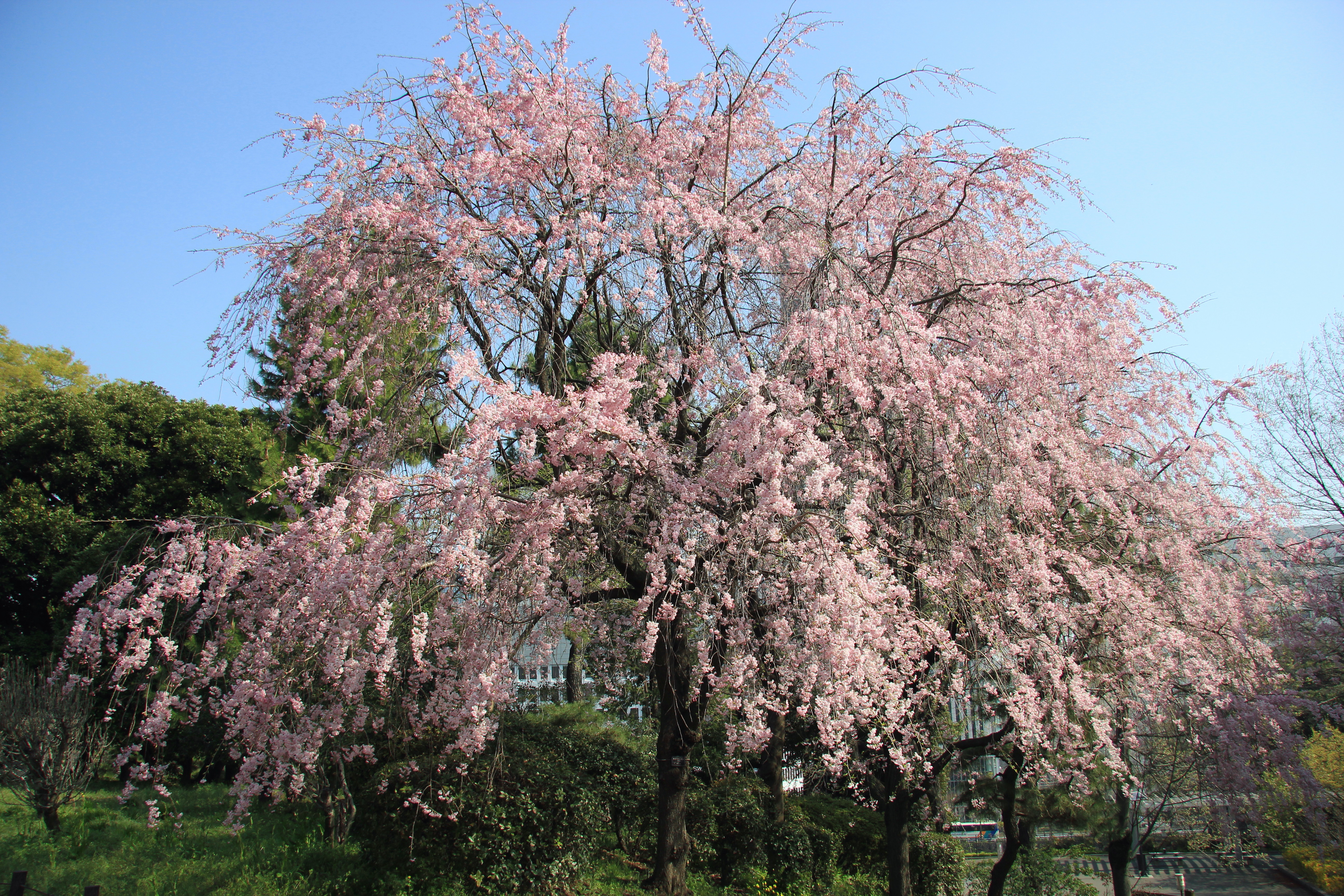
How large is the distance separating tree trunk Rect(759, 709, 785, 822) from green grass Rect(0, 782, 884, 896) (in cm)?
81

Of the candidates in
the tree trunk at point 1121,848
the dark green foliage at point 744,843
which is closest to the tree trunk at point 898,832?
the dark green foliage at point 744,843

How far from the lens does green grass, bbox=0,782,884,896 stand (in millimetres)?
5852

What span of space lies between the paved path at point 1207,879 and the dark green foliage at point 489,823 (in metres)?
10.4

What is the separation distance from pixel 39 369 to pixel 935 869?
2608 centimetres

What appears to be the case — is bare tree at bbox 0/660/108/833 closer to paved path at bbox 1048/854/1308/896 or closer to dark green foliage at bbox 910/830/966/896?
dark green foliage at bbox 910/830/966/896

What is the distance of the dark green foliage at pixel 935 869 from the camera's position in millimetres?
8266

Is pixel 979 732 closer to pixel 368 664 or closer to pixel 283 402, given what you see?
pixel 368 664

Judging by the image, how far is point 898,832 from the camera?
23.3 ft

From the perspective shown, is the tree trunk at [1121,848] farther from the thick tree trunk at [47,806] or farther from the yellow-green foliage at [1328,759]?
the thick tree trunk at [47,806]

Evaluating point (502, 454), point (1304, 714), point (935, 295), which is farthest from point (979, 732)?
point (502, 454)

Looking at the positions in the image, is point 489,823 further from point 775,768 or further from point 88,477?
point 88,477

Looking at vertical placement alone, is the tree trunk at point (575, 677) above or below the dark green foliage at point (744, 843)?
above

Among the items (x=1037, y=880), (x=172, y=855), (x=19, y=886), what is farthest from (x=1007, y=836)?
(x=19, y=886)

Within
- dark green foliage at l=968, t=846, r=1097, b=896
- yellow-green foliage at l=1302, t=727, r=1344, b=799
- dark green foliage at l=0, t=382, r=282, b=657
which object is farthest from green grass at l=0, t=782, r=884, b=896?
yellow-green foliage at l=1302, t=727, r=1344, b=799
